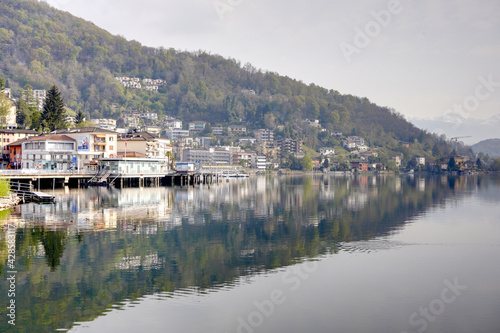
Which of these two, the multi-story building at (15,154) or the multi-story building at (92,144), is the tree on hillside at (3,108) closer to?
the multi-story building at (15,154)

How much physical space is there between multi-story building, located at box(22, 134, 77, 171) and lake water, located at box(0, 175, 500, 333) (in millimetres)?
42187

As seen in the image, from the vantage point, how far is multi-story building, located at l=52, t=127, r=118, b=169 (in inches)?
3442

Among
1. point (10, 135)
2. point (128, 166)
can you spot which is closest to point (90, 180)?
point (128, 166)

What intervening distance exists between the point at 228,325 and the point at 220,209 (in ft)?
111

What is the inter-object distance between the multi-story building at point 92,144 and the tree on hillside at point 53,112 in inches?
536

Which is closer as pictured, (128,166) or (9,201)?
(9,201)

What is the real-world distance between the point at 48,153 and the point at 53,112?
25.3m

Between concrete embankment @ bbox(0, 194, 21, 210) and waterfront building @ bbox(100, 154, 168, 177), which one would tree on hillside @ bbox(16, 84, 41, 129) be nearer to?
waterfront building @ bbox(100, 154, 168, 177)

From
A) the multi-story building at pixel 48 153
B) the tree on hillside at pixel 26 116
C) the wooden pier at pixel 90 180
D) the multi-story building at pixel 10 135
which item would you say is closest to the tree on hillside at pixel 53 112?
the tree on hillside at pixel 26 116

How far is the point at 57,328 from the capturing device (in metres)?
17.0

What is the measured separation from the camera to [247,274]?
23.8 metres

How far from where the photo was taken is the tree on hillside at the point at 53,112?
104188 mm

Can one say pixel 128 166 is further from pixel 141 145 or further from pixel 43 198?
pixel 43 198

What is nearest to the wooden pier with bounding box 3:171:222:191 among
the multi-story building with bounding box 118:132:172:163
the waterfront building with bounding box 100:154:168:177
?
the waterfront building with bounding box 100:154:168:177
